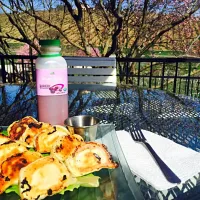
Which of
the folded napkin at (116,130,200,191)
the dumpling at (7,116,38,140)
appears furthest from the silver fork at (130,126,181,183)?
the dumpling at (7,116,38,140)

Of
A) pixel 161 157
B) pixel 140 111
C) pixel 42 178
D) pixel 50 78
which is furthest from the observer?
pixel 140 111

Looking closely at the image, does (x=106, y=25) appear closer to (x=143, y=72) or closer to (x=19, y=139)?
(x=143, y=72)

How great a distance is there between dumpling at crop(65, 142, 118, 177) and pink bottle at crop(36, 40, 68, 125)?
11.1 inches

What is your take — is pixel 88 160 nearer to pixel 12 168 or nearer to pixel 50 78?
pixel 12 168

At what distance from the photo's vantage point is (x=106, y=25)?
5336mm

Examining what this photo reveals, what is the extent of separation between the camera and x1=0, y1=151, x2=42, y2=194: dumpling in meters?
0.53

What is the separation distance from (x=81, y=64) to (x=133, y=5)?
10.1 feet

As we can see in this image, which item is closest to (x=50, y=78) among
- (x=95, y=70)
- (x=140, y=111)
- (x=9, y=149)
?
(x=9, y=149)

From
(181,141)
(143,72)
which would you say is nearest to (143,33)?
(143,72)

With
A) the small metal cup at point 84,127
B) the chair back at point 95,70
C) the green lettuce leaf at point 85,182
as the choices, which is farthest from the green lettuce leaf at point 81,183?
the chair back at point 95,70

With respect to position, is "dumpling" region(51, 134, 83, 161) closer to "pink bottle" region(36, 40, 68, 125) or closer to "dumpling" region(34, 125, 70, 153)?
"dumpling" region(34, 125, 70, 153)

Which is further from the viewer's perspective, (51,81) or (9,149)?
(51,81)

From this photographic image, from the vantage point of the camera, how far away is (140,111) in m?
1.27

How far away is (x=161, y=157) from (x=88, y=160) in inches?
9.5
